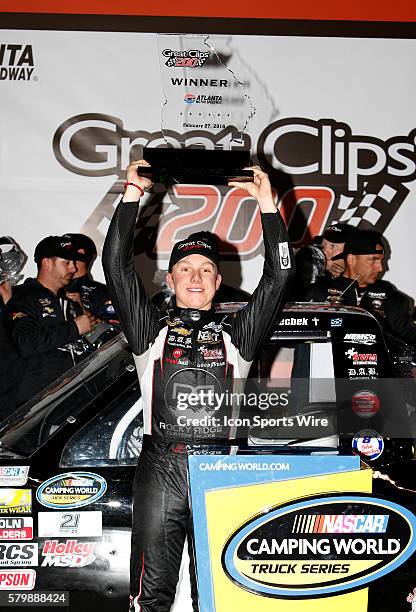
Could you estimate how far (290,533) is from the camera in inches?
112

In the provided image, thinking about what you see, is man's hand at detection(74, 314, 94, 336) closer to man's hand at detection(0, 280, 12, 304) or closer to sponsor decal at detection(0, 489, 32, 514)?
man's hand at detection(0, 280, 12, 304)

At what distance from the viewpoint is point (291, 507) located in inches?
111

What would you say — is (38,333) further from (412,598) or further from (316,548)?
(412,598)

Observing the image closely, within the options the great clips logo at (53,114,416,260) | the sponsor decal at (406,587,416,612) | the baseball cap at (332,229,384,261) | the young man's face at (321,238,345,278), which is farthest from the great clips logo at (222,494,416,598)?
the great clips logo at (53,114,416,260)

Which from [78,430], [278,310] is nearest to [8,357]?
[78,430]

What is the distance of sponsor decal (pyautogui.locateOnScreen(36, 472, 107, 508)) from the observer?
3100 millimetres

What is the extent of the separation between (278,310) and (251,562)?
853 mm

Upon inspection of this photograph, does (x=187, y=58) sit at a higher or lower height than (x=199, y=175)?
higher

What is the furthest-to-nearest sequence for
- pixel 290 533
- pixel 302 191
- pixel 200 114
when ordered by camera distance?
pixel 302 191 → pixel 200 114 → pixel 290 533

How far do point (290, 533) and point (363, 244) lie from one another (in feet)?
11.5

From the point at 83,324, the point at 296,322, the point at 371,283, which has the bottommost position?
the point at 296,322

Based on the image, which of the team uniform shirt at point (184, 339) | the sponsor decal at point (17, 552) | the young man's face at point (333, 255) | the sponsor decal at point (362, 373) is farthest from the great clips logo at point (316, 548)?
the young man's face at point (333, 255)

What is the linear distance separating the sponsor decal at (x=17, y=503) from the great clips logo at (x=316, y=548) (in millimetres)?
763

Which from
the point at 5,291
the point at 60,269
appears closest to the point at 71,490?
the point at 60,269
